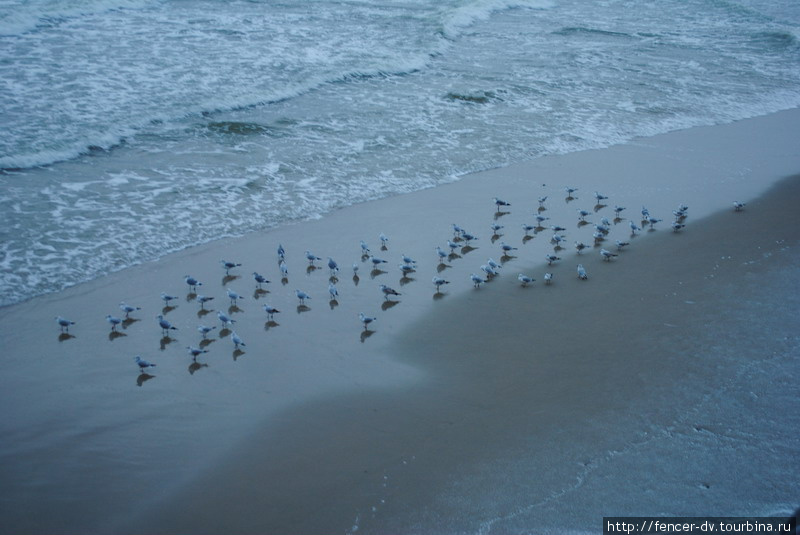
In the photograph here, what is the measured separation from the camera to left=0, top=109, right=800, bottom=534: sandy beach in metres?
6.11

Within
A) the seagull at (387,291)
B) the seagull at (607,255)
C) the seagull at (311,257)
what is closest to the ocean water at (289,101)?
the seagull at (311,257)

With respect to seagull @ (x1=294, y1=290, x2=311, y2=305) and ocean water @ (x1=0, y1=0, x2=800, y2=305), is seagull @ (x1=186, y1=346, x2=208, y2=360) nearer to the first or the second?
seagull @ (x1=294, y1=290, x2=311, y2=305)

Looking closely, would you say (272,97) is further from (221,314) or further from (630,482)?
(630,482)

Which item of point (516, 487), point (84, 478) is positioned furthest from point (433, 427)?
point (84, 478)

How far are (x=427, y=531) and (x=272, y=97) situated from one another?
14082 millimetres

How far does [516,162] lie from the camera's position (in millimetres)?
14055

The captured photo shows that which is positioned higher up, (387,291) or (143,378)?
(387,291)

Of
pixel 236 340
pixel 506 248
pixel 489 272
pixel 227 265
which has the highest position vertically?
pixel 506 248

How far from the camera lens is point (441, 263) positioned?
10.3 metres

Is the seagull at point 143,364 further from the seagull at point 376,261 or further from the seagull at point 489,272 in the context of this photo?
the seagull at point 489,272

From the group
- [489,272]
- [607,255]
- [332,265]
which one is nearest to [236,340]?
[332,265]

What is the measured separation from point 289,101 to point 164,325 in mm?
10484

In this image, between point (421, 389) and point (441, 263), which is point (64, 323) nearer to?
point (421, 389)

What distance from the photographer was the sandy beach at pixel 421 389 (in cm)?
611
